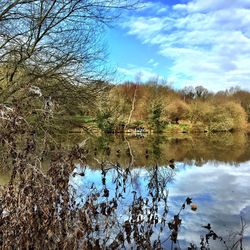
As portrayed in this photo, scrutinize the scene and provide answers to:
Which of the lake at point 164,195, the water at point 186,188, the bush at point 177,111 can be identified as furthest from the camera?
the bush at point 177,111

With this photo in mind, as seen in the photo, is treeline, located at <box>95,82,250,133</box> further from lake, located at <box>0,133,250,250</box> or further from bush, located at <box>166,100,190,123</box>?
lake, located at <box>0,133,250,250</box>

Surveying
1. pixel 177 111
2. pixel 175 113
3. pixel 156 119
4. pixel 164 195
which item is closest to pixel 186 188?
pixel 164 195

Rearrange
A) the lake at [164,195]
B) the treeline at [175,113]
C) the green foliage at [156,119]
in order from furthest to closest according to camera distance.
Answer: the treeline at [175,113] → the green foliage at [156,119] → the lake at [164,195]

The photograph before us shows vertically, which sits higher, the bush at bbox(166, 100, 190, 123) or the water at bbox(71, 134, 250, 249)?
the bush at bbox(166, 100, 190, 123)

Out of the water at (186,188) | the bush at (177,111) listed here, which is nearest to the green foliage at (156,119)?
the bush at (177,111)

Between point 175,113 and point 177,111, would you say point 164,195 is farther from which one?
point 177,111

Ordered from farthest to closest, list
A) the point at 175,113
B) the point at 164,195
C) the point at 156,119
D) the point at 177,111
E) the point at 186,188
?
the point at 177,111
the point at 175,113
the point at 156,119
the point at 186,188
the point at 164,195

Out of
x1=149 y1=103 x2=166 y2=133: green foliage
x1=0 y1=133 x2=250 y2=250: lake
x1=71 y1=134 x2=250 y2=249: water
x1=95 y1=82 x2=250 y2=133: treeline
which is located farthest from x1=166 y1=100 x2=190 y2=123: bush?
x1=0 y1=133 x2=250 y2=250: lake

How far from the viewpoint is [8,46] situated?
10641 mm

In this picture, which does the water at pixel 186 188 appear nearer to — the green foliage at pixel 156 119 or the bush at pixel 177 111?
the green foliage at pixel 156 119

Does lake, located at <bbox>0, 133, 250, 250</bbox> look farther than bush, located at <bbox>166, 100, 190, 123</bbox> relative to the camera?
No

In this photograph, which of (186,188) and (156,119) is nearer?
(186,188)

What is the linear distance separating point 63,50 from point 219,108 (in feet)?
151

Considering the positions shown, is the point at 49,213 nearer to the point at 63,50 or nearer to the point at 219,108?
the point at 63,50
